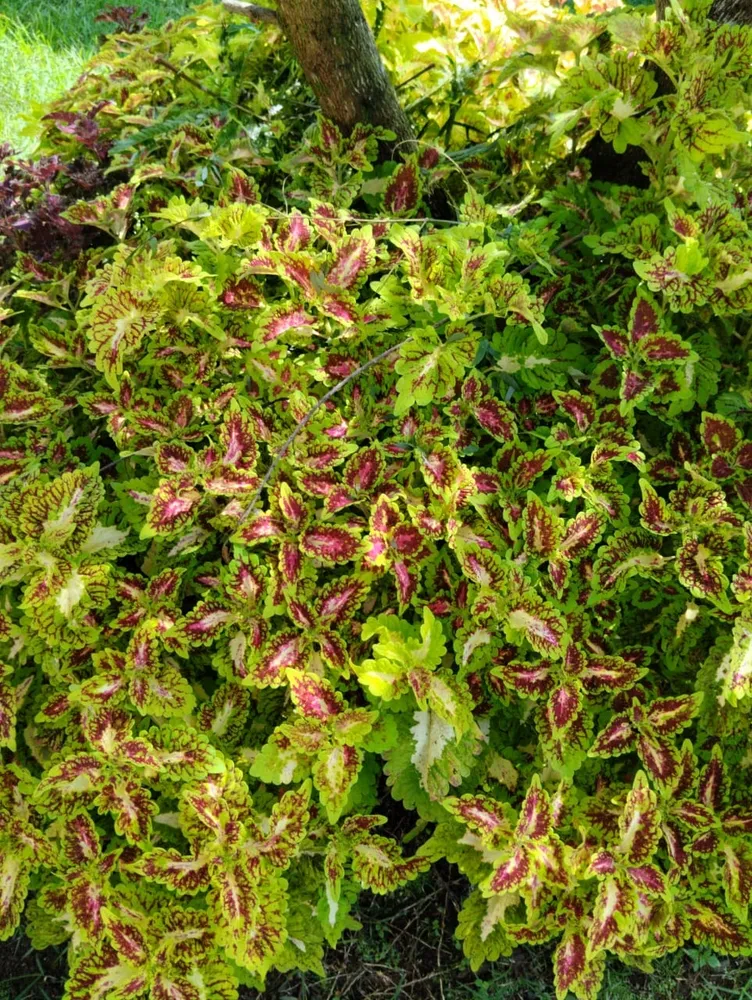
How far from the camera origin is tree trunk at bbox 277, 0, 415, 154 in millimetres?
1590

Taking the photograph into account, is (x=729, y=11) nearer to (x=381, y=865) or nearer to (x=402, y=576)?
(x=402, y=576)

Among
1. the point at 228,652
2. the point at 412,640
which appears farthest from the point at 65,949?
the point at 412,640

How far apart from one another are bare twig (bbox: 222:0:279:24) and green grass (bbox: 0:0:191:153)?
1772mm

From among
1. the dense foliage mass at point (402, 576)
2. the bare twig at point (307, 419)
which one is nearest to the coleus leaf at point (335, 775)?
the dense foliage mass at point (402, 576)

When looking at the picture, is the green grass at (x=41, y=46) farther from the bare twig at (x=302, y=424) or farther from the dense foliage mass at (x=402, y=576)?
the bare twig at (x=302, y=424)

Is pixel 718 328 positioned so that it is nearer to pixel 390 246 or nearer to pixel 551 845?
pixel 390 246

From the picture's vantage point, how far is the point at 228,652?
137 centimetres

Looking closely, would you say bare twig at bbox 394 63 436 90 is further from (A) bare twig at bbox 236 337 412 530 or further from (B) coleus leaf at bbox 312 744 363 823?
(B) coleus leaf at bbox 312 744 363 823

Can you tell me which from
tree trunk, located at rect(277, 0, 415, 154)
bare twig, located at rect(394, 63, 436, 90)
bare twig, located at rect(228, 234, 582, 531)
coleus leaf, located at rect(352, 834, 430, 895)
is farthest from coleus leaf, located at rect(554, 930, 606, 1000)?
bare twig, located at rect(394, 63, 436, 90)

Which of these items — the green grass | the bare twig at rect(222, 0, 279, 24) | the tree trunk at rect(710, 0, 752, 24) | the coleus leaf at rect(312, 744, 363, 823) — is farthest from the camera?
the green grass

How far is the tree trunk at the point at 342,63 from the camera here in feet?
5.22

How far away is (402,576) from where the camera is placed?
1335 millimetres

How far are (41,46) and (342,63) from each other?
294 cm

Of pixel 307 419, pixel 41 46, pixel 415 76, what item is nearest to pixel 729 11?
pixel 415 76
